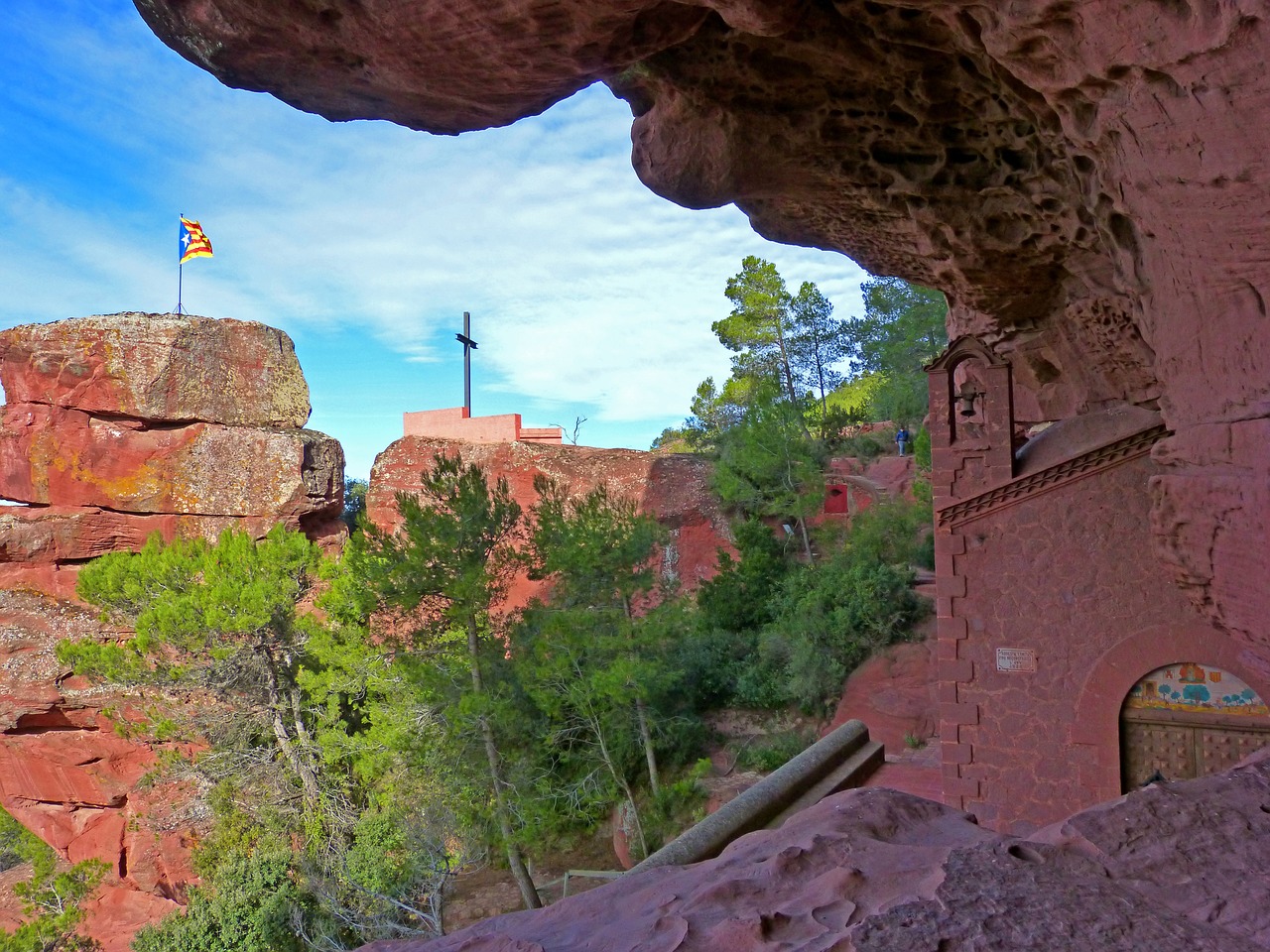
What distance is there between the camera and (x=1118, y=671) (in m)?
7.66

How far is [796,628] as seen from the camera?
17.7 metres

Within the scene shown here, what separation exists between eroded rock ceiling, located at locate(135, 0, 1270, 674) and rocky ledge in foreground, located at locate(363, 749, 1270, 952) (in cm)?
175

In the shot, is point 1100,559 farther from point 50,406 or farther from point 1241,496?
point 50,406

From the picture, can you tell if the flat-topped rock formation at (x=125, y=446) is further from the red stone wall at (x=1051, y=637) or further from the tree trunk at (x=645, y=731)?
the red stone wall at (x=1051, y=637)

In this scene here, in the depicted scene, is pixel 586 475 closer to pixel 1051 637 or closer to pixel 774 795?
pixel 1051 637

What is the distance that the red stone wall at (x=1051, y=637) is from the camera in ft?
25.0

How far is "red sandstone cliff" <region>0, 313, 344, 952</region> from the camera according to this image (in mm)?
19250

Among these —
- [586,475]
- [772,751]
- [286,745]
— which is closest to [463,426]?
[586,475]

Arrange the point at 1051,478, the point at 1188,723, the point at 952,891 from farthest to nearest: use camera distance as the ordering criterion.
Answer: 1. the point at 1051,478
2. the point at 1188,723
3. the point at 952,891

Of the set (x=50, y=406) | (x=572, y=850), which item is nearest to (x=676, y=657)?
(x=572, y=850)

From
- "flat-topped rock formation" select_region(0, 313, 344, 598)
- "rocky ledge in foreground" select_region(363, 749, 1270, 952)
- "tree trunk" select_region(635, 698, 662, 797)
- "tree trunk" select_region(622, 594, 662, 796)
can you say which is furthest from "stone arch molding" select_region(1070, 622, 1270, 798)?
"flat-topped rock formation" select_region(0, 313, 344, 598)

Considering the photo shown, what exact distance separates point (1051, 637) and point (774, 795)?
3.57 metres

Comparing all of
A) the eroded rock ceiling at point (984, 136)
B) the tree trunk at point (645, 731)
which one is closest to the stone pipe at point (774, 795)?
the eroded rock ceiling at point (984, 136)

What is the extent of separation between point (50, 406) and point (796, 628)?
19386 mm
